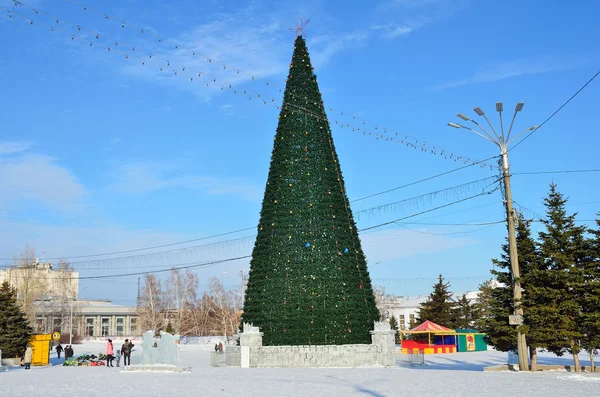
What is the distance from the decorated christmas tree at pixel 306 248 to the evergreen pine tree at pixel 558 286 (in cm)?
649

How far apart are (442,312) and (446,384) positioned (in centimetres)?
3619

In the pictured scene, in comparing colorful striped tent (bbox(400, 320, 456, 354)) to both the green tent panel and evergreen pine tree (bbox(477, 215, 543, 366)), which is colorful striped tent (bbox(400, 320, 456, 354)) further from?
evergreen pine tree (bbox(477, 215, 543, 366))

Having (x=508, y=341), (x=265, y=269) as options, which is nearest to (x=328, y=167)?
(x=265, y=269)

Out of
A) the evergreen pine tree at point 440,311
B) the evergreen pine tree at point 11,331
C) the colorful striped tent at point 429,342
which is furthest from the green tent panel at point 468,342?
the evergreen pine tree at point 11,331

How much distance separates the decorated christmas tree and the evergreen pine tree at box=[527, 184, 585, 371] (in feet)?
21.3

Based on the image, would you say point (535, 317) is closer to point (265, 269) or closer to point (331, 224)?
point (331, 224)

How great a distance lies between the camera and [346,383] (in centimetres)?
1480

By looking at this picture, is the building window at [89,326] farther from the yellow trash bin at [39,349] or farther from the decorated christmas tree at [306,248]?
the decorated christmas tree at [306,248]

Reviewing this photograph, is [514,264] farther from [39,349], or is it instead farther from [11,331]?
[11,331]

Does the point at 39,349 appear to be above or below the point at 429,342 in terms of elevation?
above

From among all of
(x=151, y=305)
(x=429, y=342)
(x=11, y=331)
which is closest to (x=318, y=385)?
(x=11, y=331)

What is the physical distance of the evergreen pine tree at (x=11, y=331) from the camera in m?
25.6

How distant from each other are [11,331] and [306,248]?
1464 cm

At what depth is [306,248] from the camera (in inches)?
867
